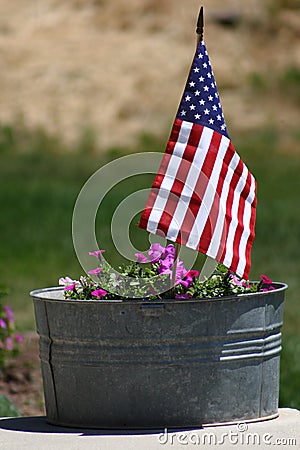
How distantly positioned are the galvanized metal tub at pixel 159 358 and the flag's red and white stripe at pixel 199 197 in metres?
0.21

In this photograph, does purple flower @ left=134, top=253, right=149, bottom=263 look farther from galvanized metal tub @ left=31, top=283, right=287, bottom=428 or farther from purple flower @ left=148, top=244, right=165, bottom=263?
galvanized metal tub @ left=31, top=283, right=287, bottom=428

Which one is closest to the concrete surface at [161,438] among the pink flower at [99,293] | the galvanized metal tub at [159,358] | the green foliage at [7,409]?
the galvanized metal tub at [159,358]

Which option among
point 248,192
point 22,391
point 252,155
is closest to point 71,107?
point 252,155

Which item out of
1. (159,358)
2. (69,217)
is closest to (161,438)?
(159,358)

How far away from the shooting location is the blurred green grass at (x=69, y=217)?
992 centimetres

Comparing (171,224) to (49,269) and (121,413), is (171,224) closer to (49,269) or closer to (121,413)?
(121,413)

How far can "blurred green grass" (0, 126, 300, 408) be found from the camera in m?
9.92

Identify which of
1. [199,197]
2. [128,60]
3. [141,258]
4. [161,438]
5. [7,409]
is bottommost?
[7,409]

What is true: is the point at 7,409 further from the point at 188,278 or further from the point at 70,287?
the point at 188,278

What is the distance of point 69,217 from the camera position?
53.5 feet

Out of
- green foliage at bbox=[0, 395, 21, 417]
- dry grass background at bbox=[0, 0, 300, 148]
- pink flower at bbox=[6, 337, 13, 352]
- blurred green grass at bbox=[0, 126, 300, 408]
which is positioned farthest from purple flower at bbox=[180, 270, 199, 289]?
dry grass background at bbox=[0, 0, 300, 148]

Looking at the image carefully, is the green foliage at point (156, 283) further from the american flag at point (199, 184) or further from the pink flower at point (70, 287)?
the american flag at point (199, 184)

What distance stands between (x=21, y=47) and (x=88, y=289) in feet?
121

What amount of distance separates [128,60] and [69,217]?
24426mm
